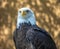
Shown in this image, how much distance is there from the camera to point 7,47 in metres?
9.43

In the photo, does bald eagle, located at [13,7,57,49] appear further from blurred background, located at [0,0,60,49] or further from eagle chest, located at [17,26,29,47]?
blurred background, located at [0,0,60,49]

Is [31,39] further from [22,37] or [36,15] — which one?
[36,15]

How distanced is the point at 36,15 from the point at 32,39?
3.85m

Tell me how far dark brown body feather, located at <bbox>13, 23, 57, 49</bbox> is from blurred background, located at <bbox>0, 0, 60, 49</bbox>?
358 centimetres

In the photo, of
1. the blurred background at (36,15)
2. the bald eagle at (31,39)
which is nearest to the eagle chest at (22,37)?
the bald eagle at (31,39)

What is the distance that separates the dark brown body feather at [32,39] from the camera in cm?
553

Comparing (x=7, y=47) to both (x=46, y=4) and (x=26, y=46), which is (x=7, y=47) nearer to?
(x=46, y=4)

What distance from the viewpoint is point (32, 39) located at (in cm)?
555

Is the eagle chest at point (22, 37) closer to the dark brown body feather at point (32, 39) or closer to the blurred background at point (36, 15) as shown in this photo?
the dark brown body feather at point (32, 39)

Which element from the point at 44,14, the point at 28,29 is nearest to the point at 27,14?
the point at 28,29

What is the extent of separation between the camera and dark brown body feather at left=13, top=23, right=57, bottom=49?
5.53 meters

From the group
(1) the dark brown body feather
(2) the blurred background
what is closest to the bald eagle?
(1) the dark brown body feather

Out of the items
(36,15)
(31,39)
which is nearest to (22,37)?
(31,39)

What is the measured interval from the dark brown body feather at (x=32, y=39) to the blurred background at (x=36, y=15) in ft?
11.7
